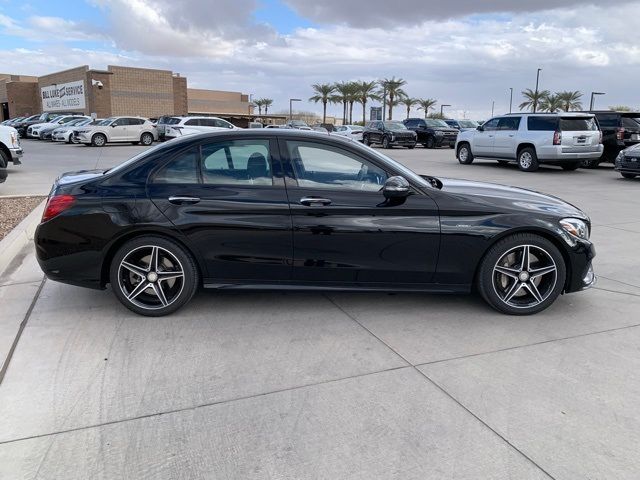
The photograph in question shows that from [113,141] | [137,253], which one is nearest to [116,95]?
[113,141]

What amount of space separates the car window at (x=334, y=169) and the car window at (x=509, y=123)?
14.7 metres

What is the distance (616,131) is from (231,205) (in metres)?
17.0

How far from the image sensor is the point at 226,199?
14.2 feet

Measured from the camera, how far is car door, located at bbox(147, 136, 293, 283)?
431cm

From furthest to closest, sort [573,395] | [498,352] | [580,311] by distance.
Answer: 1. [580,311]
2. [498,352]
3. [573,395]

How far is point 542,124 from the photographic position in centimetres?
1647

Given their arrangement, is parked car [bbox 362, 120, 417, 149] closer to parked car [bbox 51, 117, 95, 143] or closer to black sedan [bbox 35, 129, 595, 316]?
parked car [bbox 51, 117, 95, 143]

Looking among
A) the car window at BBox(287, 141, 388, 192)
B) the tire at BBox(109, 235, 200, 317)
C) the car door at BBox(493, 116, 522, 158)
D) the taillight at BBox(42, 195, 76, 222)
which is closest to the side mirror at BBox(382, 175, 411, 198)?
the car window at BBox(287, 141, 388, 192)

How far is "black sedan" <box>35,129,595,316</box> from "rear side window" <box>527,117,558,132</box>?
13.0 meters

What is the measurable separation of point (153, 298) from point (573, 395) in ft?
10.8

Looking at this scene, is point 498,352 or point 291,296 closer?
point 498,352

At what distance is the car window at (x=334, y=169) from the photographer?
4406 millimetres

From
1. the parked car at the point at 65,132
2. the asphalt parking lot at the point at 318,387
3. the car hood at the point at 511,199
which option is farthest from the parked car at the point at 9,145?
the parked car at the point at 65,132

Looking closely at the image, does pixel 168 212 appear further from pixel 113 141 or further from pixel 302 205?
pixel 113 141
